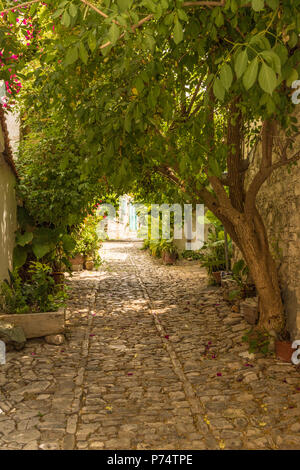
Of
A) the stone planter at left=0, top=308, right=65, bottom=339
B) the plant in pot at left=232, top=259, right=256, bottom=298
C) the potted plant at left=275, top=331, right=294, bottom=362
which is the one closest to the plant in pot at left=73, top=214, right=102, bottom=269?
the plant in pot at left=232, top=259, right=256, bottom=298

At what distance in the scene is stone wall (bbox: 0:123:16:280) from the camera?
279 inches

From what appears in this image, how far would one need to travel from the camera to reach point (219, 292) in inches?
399

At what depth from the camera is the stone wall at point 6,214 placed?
7.09m

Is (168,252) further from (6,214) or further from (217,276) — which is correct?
(6,214)

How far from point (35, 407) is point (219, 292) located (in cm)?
633

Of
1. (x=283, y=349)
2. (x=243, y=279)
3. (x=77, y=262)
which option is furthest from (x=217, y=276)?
(x=283, y=349)

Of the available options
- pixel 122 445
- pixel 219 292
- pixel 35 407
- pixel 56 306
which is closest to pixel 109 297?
pixel 219 292

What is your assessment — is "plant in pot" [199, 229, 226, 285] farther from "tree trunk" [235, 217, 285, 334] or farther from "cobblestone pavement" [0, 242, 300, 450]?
"tree trunk" [235, 217, 285, 334]

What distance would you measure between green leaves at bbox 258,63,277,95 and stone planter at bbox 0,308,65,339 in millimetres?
5097

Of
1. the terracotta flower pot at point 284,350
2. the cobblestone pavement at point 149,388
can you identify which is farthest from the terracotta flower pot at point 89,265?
the terracotta flower pot at point 284,350

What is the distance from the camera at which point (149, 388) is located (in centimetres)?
494

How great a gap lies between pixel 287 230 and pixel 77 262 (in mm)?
8935
